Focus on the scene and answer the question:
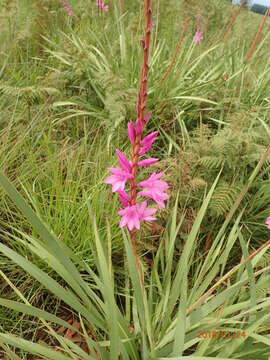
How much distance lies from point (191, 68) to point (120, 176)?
2.51 meters

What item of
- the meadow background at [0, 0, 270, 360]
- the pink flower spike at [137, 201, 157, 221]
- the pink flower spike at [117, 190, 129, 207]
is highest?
the pink flower spike at [117, 190, 129, 207]

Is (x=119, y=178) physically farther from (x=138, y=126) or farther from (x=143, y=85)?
(x=143, y=85)

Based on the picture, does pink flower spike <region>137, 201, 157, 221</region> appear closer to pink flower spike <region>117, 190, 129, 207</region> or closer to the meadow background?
pink flower spike <region>117, 190, 129, 207</region>

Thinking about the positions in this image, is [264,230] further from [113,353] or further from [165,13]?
[165,13]

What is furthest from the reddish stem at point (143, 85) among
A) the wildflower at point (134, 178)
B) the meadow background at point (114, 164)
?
the meadow background at point (114, 164)

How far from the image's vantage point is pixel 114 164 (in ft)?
6.82

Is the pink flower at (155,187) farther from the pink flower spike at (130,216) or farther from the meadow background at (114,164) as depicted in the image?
the meadow background at (114,164)

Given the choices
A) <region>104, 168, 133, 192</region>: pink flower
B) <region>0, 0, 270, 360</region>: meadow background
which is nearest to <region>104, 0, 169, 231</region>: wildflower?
<region>104, 168, 133, 192</region>: pink flower

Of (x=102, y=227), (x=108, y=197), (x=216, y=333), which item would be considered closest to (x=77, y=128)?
(x=108, y=197)

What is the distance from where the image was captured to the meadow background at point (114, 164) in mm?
1402

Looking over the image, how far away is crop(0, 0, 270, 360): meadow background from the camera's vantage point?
55.2 inches

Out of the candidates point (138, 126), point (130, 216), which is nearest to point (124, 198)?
point (130, 216)

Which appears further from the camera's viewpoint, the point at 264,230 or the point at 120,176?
the point at 264,230

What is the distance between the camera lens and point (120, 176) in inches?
41.8
